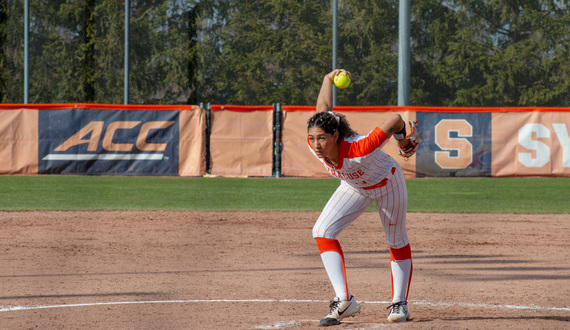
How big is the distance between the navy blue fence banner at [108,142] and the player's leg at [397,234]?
11.7m

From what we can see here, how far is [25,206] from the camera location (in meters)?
10.9

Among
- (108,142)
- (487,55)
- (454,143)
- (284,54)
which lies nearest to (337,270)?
(454,143)

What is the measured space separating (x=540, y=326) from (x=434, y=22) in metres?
22.2

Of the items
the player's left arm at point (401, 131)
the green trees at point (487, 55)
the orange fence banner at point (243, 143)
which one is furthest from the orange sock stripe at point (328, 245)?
the green trees at point (487, 55)

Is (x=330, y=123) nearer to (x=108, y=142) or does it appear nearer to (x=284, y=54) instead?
(x=108, y=142)

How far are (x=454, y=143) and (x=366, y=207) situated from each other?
11.5m

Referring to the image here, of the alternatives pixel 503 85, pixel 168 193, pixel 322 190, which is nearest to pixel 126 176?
pixel 168 193

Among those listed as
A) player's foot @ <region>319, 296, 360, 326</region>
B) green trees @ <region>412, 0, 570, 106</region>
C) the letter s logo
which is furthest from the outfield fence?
player's foot @ <region>319, 296, 360, 326</region>

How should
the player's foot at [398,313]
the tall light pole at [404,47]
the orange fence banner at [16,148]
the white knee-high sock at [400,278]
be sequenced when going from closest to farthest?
the player's foot at [398,313]
the white knee-high sock at [400,278]
the tall light pole at [404,47]
the orange fence banner at [16,148]

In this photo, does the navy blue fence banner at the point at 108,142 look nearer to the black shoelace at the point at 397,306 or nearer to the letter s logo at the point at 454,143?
the letter s logo at the point at 454,143

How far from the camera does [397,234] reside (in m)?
4.46

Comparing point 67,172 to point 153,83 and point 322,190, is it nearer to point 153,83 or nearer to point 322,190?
point 322,190

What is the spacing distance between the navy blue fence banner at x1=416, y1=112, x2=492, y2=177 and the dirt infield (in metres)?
5.26

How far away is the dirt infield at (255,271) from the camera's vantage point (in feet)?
15.1
